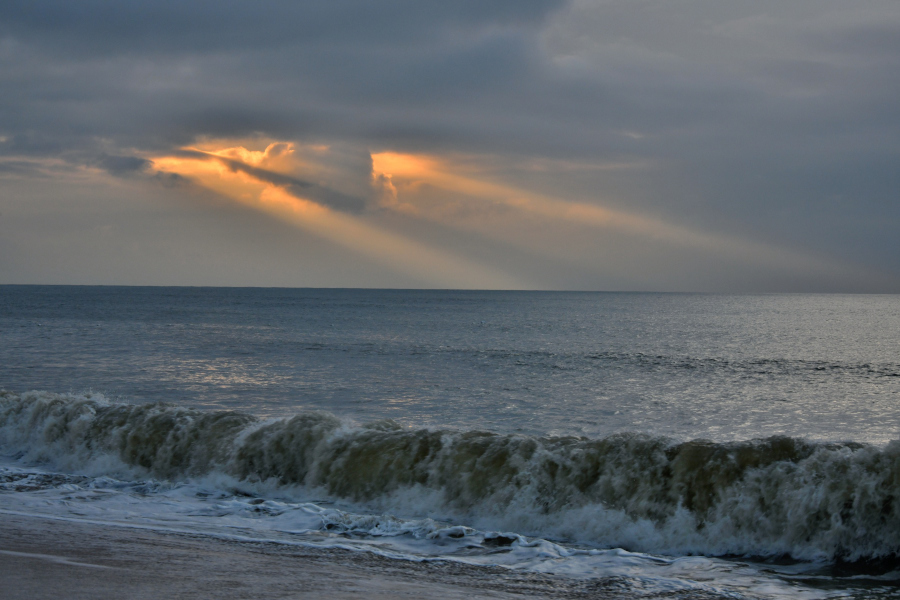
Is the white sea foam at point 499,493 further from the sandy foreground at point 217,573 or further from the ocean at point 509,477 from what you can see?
the sandy foreground at point 217,573

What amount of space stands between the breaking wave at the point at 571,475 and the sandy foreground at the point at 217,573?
329cm

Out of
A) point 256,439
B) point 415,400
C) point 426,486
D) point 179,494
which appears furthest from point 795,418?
point 179,494

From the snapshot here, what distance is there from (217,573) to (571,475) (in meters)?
7.01

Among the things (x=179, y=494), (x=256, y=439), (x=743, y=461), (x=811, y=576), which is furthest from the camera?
(x=256, y=439)

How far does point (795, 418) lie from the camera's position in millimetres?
21828

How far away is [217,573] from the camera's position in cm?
718

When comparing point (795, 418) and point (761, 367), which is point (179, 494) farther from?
point (761, 367)

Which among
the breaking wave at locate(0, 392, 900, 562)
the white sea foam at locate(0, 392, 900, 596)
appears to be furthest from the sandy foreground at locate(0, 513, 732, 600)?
the breaking wave at locate(0, 392, 900, 562)

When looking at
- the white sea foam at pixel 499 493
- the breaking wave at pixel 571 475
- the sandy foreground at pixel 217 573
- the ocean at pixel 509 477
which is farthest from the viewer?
the breaking wave at pixel 571 475

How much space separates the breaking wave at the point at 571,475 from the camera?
413 inches

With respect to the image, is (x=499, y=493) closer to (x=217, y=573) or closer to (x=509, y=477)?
(x=509, y=477)

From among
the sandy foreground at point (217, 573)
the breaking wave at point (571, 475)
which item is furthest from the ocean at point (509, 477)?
the sandy foreground at point (217, 573)

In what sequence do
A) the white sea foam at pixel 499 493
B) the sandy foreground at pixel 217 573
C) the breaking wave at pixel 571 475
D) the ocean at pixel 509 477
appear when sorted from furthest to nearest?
the breaking wave at pixel 571 475
the white sea foam at pixel 499 493
the ocean at pixel 509 477
the sandy foreground at pixel 217 573

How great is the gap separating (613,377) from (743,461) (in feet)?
70.0
